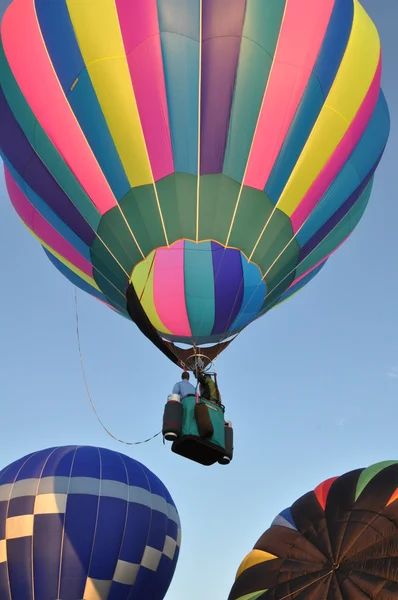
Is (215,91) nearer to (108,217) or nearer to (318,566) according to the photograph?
(108,217)

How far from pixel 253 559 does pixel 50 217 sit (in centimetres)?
434

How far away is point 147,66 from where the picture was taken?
7.26 m

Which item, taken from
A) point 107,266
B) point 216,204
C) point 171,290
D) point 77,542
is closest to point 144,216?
point 216,204

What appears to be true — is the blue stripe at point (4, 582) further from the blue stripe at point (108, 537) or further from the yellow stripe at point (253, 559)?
the yellow stripe at point (253, 559)

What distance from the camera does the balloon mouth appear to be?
25.9ft

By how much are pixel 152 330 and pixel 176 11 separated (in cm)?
319

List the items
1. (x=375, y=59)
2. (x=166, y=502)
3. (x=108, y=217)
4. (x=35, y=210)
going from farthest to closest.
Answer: (x=166, y=502), (x=35, y=210), (x=375, y=59), (x=108, y=217)

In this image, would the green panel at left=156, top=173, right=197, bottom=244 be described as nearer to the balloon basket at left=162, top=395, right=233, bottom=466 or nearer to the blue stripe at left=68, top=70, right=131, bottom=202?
the blue stripe at left=68, top=70, right=131, bottom=202

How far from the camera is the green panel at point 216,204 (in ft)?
24.4

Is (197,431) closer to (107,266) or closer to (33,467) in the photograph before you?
(107,266)

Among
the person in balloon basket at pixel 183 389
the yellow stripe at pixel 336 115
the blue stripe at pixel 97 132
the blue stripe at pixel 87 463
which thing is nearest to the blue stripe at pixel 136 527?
the blue stripe at pixel 87 463

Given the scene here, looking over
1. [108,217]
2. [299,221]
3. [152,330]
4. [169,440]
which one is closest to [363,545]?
[169,440]

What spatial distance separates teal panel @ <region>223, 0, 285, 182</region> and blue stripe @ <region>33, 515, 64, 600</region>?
549 cm

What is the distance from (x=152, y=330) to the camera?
24.1 feet
